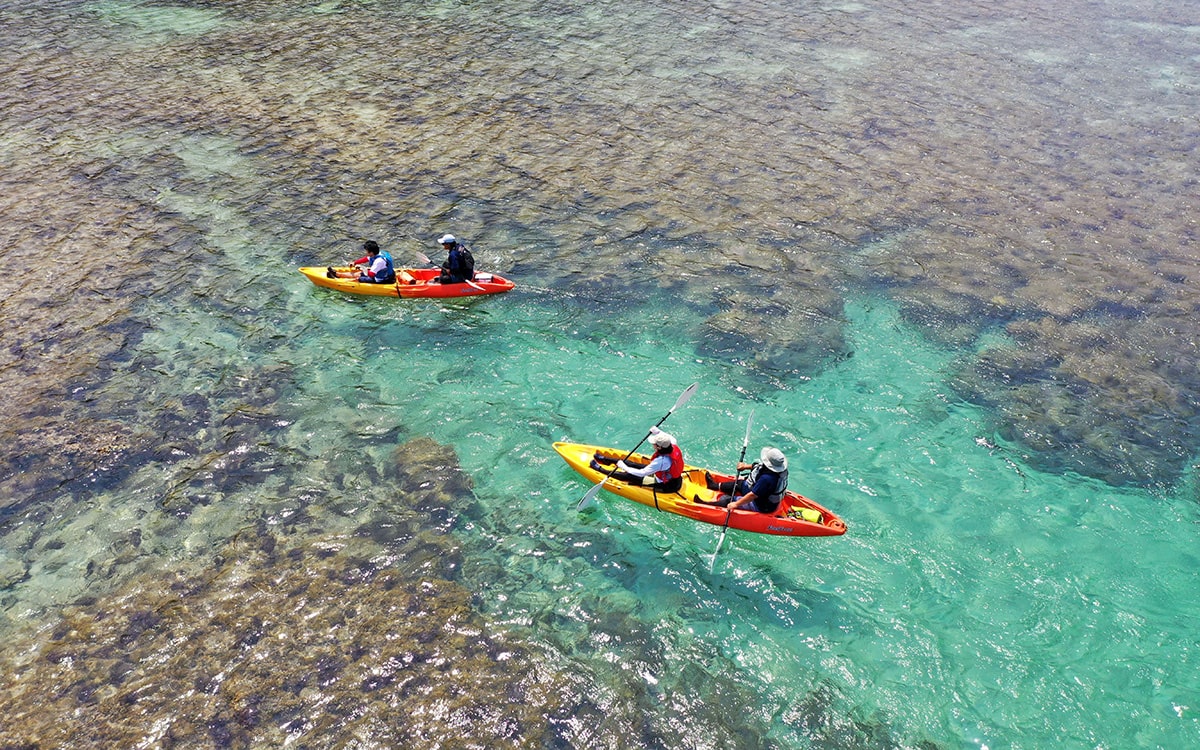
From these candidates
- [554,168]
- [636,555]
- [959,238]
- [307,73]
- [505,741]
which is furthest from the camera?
[307,73]

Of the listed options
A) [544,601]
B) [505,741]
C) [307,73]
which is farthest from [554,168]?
[505,741]

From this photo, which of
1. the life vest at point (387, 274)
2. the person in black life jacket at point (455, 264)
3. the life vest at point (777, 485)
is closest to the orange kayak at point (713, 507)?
the life vest at point (777, 485)

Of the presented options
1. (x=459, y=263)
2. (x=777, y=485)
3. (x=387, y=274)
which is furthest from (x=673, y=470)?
(x=387, y=274)

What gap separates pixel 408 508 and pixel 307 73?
15544mm

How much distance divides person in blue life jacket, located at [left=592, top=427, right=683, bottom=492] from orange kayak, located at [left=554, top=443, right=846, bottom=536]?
3.4 inches

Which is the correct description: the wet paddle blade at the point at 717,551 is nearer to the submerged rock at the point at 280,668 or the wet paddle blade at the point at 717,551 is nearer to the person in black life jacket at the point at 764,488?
the person in black life jacket at the point at 764,488

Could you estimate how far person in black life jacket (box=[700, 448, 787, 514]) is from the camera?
33.4ft

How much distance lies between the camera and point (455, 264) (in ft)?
46.9

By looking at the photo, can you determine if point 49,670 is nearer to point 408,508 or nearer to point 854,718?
point 408,508

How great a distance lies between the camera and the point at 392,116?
20.1m

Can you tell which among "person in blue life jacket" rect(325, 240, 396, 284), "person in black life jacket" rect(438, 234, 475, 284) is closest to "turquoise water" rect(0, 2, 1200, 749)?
"person in blue life jacket" rect(325, 240, 396, 284)

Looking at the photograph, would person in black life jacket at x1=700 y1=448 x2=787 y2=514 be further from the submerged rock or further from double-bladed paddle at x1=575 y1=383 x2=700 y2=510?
the submerged rock

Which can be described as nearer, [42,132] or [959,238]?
[959,238]

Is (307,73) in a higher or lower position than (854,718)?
higher
